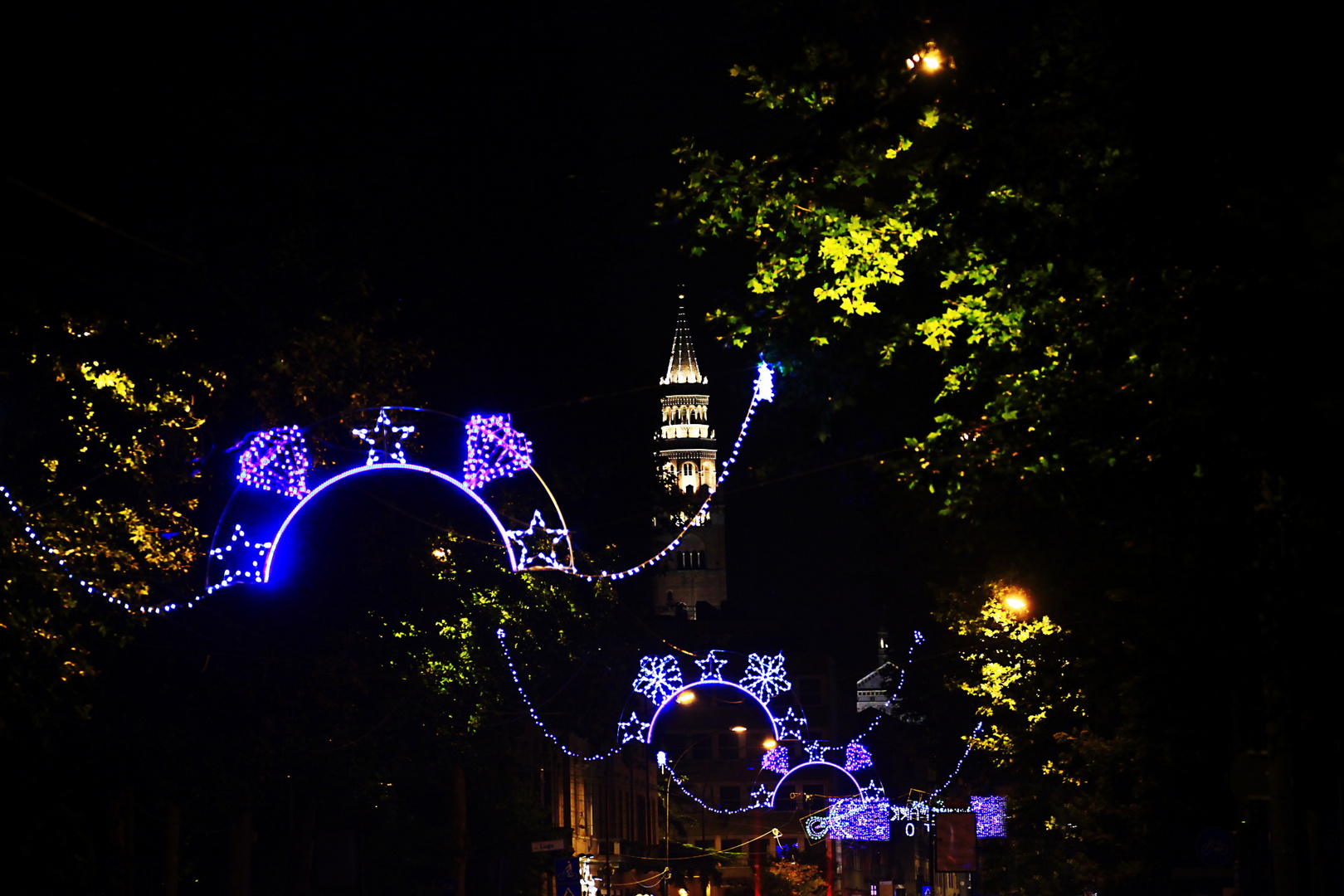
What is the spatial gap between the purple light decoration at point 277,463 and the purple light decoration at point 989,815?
99.8 feet

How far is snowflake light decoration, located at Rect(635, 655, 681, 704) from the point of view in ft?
88.7

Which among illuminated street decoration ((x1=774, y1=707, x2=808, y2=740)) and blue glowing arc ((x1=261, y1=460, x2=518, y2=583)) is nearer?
blue glowing arc ((x1=261, y1=460, x2=518, y2=583))

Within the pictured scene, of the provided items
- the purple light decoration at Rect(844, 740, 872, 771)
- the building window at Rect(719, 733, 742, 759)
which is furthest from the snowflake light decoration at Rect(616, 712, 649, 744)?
the building window at Rect(719, 733, 742, 759)

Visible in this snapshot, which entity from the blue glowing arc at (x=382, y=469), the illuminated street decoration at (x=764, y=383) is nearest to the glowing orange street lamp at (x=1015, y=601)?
the illuminated street decoration at (x=764, y=383)

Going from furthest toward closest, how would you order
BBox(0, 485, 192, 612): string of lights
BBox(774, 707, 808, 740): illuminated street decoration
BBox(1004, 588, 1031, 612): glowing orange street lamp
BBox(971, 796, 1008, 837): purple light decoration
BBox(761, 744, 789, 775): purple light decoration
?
BBox(761, 744, 789, 775): purple light decoration → BBox(971, 796, 1008, 837): purple light decoration → BBox(774, 707, 808, 740): illuminated street decoration → BBox(1004, 588, 1031, 612): glowing orange street lamp → BBox(0, 485, 192, 612): string of lights

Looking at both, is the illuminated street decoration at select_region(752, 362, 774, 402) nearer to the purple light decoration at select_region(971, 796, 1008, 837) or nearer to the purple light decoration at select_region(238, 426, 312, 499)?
the purple light decoration at select_region(238, 426, 312, 499)

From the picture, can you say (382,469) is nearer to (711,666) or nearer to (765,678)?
(711,666)

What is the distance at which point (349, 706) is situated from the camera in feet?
75.6

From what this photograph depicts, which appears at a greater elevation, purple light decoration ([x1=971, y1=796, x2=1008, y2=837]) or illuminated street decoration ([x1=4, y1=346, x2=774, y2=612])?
illuminated street decoration ([x1=4, y1=346, x2=774, y2=612])

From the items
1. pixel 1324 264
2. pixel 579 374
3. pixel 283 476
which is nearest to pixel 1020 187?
pixel 1324 264

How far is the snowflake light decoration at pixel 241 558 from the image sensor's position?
534 inches

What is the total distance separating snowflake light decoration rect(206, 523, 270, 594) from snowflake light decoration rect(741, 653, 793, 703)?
53.4 feet

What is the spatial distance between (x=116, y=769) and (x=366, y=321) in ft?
22.3

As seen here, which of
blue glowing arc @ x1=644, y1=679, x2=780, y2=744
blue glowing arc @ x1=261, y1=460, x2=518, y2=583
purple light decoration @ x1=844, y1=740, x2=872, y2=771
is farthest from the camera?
purple light decoration @ x1=844, y1=740, x2=872, y2=771
